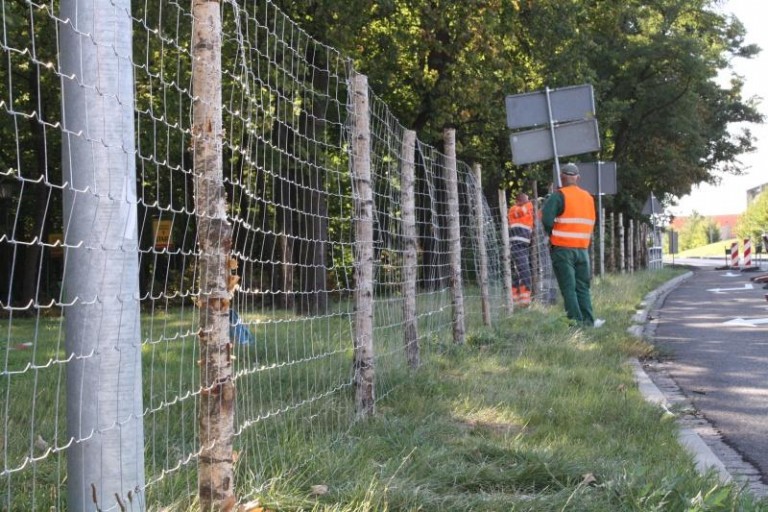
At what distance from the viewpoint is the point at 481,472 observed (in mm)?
4824

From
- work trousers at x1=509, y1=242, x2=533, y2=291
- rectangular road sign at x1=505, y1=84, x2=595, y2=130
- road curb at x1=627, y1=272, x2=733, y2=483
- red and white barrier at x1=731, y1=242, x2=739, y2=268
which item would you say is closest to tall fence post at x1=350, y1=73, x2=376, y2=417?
road curb at x1=627, y1=272, x2=733, y2=483

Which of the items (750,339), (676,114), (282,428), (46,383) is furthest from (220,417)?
(676,114)

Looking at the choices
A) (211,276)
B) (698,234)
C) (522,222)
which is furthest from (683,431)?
(698,234)

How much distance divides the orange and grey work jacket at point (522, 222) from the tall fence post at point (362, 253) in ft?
36.6

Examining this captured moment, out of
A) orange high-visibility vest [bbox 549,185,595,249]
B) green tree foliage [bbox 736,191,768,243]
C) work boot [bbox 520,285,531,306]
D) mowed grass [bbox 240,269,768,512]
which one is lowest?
mowed grass [bbox 240,269,768,512]

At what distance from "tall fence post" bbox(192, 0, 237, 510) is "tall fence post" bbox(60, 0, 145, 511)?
1.17 ft

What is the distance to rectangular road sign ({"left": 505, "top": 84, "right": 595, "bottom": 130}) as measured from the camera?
13906mm

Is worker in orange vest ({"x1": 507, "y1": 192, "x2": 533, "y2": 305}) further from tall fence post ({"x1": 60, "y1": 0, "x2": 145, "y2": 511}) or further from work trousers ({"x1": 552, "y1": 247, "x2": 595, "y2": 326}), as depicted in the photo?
tall fence post ({"x1": 60, "y1": 0, "x2": 145, "y2": 511})

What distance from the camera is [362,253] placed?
21.0ft

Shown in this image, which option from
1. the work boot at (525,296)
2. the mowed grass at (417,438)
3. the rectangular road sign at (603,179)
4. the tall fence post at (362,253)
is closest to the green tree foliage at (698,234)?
the rectangular road sign at (603,179)

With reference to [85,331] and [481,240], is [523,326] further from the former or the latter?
[85,331]

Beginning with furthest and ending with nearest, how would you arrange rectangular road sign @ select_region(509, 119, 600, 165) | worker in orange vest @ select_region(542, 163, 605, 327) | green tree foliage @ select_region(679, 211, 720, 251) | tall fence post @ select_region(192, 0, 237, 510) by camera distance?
green tree foliage @ select_region(679, 211, 720, 251) → rectangular road sign @ select_region(509, 119, 600, 165) → worker in orange vest @ select_region(542, 163, 605, 327) → tall fence post @ select_region(192, 0, 237, 510)

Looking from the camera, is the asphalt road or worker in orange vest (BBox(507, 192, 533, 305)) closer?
the asphalt road

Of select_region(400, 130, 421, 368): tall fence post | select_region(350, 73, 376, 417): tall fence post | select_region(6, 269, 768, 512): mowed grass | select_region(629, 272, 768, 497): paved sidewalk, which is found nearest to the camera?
select_region(6, 269, 768, 512): mowed grass
